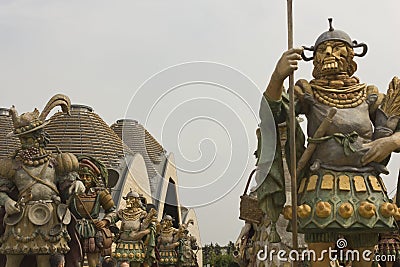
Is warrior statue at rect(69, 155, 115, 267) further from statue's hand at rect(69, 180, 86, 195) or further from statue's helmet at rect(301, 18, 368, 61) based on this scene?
statue's helmet at rect(301, 18, 368, 61)

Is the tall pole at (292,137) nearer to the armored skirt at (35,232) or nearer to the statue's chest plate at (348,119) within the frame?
the statue's chest plate at (348,119)

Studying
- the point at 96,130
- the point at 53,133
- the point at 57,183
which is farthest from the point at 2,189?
the point at 96,130

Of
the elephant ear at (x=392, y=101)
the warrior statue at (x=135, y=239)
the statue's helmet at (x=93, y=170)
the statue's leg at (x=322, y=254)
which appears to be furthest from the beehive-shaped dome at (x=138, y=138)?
the elephant ear at (x=392, y=101)

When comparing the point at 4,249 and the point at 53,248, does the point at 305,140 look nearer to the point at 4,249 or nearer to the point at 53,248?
the point at 53,248

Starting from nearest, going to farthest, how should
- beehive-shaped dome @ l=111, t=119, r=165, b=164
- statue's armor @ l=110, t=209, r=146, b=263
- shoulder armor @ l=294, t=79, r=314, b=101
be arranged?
shoulder armor @ l=294, t=79, r=314, b=101 → beehive-shaped dome @ l=111, t=119, r=165, b=164 → statue's armor @ l=110, t=209, r=146, b=263

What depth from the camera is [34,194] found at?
568cm

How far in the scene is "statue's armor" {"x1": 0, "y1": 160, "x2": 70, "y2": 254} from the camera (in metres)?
5.57

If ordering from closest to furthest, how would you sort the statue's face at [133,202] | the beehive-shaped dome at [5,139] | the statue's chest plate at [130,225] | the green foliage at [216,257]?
the statue's chest plate at [130,225] < the statue's face at [133,202] < the beehive-shaped dome at [5,139] < the green foliage at [216,257]

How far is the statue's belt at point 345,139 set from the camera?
4406 millimetres

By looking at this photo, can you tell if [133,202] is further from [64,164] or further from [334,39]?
[334,39]

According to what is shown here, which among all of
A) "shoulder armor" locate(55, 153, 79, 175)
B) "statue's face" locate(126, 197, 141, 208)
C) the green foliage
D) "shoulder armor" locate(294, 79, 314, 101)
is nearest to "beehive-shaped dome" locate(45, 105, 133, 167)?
the green foliage

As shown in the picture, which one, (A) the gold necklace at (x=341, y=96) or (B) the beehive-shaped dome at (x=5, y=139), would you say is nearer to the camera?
(A) the gold necklace at (x=341, y=96)

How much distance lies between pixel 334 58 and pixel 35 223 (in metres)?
2.98

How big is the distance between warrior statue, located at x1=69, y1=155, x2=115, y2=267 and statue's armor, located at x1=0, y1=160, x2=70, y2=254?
25 cm
